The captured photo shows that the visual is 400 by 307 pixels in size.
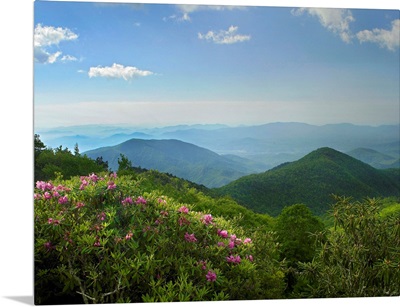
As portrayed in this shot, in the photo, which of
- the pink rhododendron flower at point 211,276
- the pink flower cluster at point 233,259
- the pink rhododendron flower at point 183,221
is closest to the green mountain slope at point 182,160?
the pink rhododendron flower at point 183,221

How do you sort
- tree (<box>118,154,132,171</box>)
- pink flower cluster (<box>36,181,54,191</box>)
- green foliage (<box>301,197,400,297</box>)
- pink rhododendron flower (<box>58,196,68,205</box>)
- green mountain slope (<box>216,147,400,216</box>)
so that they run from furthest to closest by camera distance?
green mountain slope (<box>216,147,400,216</box>), tree (<box>118,154,132,171</box>), green foliage (<box>301,197,400,297</box>), pink flower cluster (<box>36,181,54,191</box>), pink rhododendron flower (<box>58,196,68,205</box>)

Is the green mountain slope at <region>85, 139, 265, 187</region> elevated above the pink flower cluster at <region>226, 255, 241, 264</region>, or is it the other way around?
the green mountain slope at <region>85, 139, 265, 187</region>

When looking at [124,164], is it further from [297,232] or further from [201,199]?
[297,232]

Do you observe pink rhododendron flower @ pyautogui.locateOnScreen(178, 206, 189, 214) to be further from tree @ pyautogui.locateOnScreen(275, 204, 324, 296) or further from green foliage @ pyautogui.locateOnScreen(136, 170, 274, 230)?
tree @ pyautogui.locateOnScreen(275, 204, 324, 296)

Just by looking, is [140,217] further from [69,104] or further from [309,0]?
[309,0]

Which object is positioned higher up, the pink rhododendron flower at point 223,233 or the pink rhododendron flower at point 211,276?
the pink rhododendron flower at point 223,233

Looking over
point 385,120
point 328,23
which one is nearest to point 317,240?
point 385,120

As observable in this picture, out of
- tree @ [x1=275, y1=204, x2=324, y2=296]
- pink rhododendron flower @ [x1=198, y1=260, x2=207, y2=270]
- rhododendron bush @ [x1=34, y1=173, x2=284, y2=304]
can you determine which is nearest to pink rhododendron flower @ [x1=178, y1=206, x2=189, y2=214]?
rhododendron bush @ [x1=34, y1=173, x2=284, y2=304]

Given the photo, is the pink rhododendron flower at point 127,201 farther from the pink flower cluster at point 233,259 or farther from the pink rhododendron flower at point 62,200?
the pink flower cluster at point 233,259
